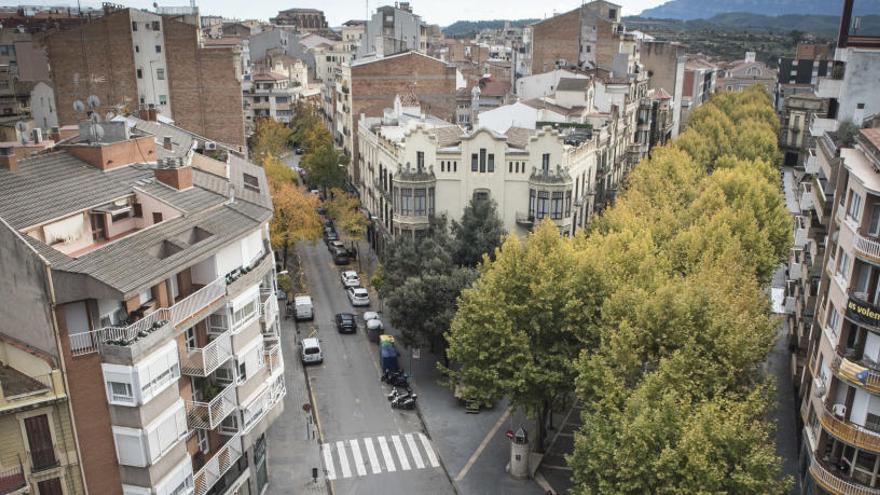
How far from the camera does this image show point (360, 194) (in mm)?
81438

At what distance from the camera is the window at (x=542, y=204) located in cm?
5472

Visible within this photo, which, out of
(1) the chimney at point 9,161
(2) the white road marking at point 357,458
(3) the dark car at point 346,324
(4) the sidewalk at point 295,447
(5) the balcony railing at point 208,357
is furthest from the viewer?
(3) the dark car at point 346,324

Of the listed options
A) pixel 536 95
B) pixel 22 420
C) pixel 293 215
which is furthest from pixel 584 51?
pixel 22 420

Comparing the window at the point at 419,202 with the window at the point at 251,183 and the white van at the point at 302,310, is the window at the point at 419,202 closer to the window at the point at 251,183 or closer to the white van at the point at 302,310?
the white van at the point at 302,310

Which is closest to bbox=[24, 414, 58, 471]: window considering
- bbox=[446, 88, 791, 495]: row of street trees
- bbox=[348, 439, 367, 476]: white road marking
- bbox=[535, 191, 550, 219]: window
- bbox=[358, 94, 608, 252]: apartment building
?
bbox=[348, 439, 367, 476]: white road marking

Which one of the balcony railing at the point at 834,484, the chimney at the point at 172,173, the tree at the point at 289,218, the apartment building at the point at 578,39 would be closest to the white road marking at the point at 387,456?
the chimney at the point at 172,173

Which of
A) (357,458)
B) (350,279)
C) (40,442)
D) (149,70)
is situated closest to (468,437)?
(357,458)

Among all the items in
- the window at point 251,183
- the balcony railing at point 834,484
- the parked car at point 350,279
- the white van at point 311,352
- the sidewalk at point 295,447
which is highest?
the window at point 251,183

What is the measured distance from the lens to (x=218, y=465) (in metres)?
27.6

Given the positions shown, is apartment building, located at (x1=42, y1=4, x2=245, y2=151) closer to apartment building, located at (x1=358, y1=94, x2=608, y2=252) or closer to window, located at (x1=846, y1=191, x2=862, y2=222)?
apartment building, located at (x1=358, y1=94, x2=608, y2=252)

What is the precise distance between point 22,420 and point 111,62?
49073 millimetres

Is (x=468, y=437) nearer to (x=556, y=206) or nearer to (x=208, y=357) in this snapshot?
(x=208, y=357)

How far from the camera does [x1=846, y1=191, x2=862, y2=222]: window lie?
94.0ft

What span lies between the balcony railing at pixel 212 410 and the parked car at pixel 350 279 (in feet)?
107
